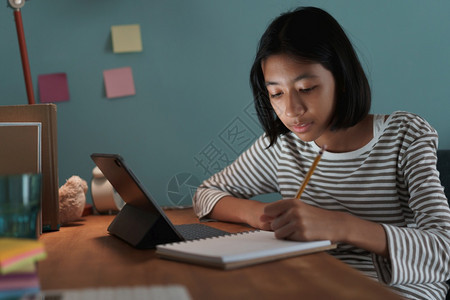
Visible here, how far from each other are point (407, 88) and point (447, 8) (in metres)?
0.29

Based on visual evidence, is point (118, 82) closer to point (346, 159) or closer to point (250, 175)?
point (250, 175)

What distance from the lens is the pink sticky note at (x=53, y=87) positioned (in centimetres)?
161

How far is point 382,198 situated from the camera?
112 cm

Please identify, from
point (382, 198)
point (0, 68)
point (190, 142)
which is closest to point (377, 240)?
point (382, 198)

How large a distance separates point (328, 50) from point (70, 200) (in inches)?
26.4

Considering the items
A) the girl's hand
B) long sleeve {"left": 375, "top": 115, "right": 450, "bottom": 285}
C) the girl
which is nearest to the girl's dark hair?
the girl

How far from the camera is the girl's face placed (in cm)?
108

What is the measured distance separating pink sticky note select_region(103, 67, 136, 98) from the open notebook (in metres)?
0.91

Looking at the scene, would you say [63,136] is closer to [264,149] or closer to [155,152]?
[155,152]

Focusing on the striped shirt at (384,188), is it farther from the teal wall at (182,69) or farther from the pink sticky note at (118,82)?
the pink sticky note at (118,82)

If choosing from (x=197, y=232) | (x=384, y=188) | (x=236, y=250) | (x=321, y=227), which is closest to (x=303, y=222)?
(x=321, y=227)

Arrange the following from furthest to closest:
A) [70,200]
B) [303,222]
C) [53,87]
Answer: [53,87]
[70,200]
[303,222]

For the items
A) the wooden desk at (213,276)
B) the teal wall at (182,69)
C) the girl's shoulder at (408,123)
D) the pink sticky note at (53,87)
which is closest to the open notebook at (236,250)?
the wooden desk at (213,276)

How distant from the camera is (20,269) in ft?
1.54
